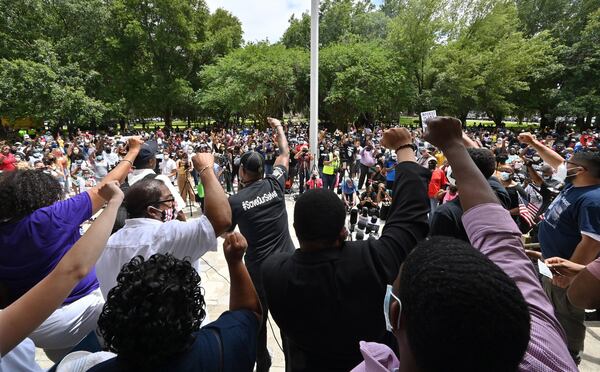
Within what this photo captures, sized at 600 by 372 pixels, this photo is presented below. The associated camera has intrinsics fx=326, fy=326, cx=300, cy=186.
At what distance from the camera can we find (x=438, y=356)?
0.73m

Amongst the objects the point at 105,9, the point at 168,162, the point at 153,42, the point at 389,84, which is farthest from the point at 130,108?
the point at 168,162

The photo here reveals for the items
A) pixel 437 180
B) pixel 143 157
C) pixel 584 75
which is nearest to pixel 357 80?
pixel 584 75

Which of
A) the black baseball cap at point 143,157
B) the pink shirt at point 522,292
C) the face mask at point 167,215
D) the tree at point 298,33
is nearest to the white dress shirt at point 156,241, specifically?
the face mask at point 167,215

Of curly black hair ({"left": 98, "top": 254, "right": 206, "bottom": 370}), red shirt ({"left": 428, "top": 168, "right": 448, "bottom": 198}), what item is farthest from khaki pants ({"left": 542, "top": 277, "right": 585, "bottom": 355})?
red shirt ({"left": 428, "top": 168, "right": 448, "bottom": 198})

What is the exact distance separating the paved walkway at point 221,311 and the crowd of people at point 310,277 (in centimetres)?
61

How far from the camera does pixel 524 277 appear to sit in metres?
1.10

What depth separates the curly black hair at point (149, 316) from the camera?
39.1 inches

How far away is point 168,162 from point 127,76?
2531 centimetres

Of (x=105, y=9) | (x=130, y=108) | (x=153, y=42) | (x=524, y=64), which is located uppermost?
(x=105, y=9)

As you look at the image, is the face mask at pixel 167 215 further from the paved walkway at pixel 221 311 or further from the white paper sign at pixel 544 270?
the white paper sign at pixel 544 270

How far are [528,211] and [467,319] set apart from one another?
4707 mm

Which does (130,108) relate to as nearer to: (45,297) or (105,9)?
(105,9)

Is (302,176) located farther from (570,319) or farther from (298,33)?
(298,33)

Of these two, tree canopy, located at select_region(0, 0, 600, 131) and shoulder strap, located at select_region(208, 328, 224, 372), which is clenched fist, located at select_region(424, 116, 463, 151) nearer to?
shoulder strap, located at select_region(208, 328, 224, 372)
